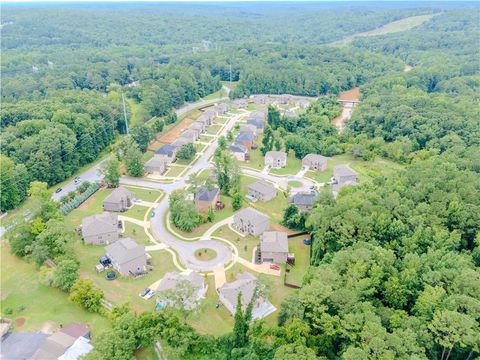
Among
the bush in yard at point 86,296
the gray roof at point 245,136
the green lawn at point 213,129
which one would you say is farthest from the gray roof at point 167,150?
the bush in yard at point 86,296

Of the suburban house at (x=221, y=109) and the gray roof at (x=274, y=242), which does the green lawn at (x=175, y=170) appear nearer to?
the gray roof at (x=274, y=242)

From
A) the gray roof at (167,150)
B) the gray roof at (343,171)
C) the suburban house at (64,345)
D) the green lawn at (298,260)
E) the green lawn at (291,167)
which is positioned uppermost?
the suburban house at (64,345)

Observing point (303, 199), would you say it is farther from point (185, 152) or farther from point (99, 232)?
point (99, 232)

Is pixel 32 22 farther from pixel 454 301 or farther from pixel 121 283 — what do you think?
pixel 454 301

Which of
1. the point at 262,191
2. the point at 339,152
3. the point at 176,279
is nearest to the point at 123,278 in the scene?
the point at 176,279

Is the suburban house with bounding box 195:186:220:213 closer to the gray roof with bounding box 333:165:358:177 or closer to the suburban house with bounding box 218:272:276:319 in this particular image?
the suburban house with bounding box 218:272:276:319

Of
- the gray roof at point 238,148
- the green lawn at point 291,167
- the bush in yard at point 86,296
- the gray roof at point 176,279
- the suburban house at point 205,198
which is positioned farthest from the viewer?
the gray roof at point 238,148

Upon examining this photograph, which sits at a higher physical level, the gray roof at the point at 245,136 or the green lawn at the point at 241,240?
the gray roof at the point at 245,136
